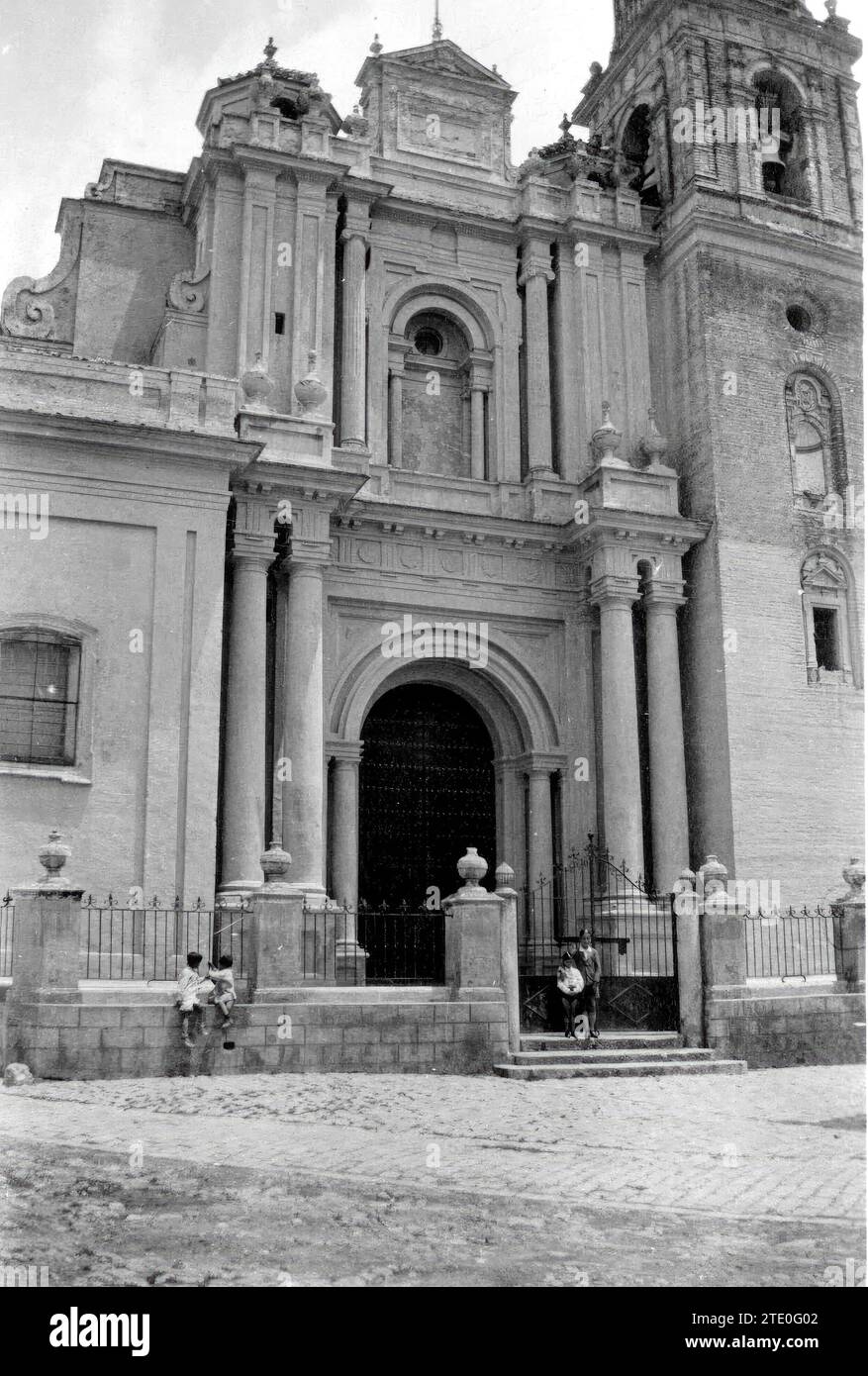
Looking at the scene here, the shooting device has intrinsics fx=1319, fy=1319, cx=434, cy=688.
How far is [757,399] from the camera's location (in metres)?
22.2

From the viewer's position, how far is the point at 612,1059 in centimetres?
1505

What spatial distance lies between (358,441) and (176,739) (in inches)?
237

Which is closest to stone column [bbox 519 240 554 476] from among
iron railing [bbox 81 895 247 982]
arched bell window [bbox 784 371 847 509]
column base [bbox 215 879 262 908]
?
arched bell window [bbox 784 371 847 509]

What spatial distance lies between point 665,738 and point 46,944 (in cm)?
1055

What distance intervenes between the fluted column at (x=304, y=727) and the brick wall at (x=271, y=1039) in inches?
145

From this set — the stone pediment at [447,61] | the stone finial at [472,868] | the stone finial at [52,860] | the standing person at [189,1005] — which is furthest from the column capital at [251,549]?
the stone pediment at [447,61]

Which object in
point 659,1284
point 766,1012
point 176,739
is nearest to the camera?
point 659,1284

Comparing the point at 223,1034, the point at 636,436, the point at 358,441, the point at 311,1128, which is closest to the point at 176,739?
the point at 223,1034

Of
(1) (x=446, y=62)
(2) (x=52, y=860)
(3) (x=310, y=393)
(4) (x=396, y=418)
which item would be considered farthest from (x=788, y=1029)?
(1) (x=446, y=62)

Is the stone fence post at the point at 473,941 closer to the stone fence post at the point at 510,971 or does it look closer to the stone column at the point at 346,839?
the stone fence post at the point at 510,971

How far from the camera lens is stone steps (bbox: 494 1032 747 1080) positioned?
47.2ft

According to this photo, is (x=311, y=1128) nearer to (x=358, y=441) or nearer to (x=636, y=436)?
(x=358, y=441)

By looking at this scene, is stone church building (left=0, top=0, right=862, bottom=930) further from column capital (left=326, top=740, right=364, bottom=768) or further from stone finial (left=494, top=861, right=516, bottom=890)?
stone finial (left=494, top=861, right=516, bottom=890)
